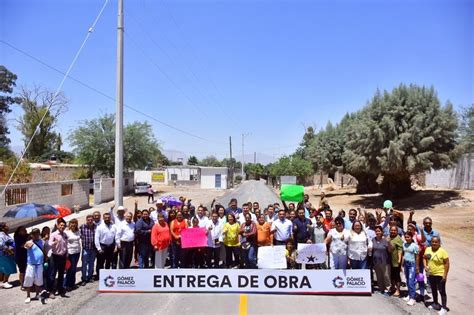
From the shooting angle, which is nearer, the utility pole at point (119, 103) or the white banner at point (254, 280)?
the white banner at point (254, 280)

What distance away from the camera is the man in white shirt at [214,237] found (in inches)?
415

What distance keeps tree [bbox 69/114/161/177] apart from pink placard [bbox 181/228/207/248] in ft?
106

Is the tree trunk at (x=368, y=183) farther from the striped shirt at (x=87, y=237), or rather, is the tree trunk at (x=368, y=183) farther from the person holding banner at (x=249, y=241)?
the striped shirt at (x=87, y=237)

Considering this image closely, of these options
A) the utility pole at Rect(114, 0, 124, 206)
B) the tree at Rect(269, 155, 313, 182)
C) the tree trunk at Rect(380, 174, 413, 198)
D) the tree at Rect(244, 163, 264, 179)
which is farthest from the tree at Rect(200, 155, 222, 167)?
the utility pole at Rect(114, 0, 124, 206)

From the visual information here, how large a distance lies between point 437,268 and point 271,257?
3.50 m

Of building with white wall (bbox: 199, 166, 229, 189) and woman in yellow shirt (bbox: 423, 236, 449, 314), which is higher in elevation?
building with white wall (bbox: 199, 166, 229, 189)

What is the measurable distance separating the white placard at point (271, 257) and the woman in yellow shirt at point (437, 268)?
3057 mm

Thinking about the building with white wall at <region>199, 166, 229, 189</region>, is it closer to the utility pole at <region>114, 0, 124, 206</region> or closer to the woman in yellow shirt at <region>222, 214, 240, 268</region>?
the utility pole at <region>114, 0, 124, 206</region>

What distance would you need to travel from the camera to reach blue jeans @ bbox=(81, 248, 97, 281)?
31.9ft

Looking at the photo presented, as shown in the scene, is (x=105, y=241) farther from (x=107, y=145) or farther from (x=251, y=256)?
(x=107, y=145)

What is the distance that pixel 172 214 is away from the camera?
11.0 m

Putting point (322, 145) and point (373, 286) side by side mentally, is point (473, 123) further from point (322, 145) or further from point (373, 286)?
point (373, 286)

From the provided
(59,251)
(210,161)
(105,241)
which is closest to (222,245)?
(105,241)

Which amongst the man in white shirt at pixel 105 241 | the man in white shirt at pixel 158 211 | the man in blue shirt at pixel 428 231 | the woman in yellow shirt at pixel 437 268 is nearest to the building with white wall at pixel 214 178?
the man in white shirt at pixel 158 211
